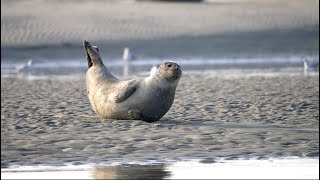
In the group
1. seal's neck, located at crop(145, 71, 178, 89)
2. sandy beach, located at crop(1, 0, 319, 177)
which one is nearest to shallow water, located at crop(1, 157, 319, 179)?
sandy beach, located at crop(1, 0, 319, 177)

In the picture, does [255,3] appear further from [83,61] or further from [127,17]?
[83,61]

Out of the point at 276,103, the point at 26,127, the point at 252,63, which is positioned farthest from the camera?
the point at 252,63

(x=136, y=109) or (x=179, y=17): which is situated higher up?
(x=179, y=17)

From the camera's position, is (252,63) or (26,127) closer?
(26,127)

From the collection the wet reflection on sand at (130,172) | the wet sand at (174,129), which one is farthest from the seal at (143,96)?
the wet reflection on sand at (130,172)

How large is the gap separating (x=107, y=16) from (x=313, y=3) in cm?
897

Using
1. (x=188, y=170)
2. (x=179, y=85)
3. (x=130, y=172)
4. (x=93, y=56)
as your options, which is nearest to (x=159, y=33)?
(x=179, y=85)

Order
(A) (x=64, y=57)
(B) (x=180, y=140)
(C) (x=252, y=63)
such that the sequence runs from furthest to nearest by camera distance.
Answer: (A) (x=64, y=57)
(C) (x=252, y=63)
(B) (x=180, y=140)

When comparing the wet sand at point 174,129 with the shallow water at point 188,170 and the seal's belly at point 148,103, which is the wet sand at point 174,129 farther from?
the shallow water at point 188,170

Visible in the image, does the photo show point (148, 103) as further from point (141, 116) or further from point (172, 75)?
point (172, 75)

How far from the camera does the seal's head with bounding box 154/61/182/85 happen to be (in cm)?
937

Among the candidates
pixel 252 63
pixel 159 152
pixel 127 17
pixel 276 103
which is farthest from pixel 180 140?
pixel 127 17

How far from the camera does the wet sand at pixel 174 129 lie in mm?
7703

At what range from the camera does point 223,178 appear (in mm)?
6543
